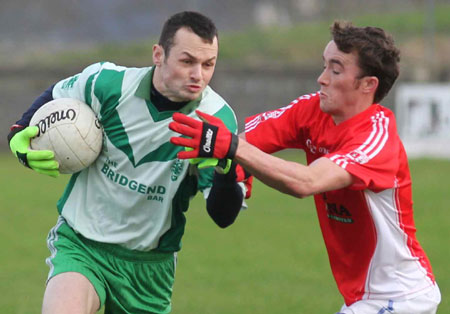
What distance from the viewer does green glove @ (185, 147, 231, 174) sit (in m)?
4.18

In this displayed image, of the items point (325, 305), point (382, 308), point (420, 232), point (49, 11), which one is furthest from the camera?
point (49, 11)

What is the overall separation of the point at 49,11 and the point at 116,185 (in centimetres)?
1353

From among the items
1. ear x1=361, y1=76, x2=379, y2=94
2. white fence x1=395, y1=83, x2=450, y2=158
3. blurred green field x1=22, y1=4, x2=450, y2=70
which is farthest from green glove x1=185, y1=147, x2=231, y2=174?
blurred green field x1=22, y1=4, x2=450, y2=70

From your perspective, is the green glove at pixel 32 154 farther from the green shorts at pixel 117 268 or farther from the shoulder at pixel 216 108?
the shoulder at pixel 216 108

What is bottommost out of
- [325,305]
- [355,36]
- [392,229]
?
[325,305]

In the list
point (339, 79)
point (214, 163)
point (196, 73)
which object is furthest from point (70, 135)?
point (339, 79)

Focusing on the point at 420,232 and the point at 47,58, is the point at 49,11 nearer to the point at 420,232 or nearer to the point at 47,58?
the point at 47,58

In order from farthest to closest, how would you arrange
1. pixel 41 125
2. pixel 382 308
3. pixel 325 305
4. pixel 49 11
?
pixel 49 11, pixel 325 305, pixel 41 125, pixel 382 308

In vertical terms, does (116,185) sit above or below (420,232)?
above

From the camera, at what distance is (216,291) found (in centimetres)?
781

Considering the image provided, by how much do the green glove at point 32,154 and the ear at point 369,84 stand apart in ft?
5.73

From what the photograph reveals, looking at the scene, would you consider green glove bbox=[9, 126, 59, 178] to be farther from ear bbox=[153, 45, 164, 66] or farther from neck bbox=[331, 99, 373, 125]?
neck bbox=[331, 99, 373, 125]

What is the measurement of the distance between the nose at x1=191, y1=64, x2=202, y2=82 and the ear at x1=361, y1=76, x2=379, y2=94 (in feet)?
2.91

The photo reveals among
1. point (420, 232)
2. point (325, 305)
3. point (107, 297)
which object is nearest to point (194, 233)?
point (420, 232)
